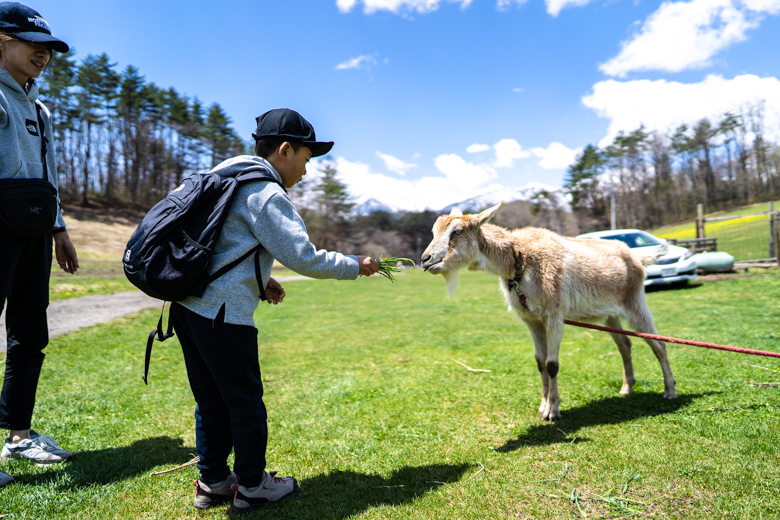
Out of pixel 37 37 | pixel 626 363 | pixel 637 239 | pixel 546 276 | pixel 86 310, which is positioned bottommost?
pixel 626 363

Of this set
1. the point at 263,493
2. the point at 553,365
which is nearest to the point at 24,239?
the point at 263,493

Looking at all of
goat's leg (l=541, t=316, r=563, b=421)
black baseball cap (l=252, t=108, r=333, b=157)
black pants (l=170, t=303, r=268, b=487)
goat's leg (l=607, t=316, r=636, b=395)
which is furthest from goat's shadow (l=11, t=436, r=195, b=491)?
goat's leg (l=607, t=316, r=636, b=395)

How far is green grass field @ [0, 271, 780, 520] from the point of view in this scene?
282 cm

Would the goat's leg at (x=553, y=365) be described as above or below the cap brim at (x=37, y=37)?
below

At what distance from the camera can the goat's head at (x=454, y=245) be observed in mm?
4344

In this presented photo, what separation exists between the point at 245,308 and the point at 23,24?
239 cm

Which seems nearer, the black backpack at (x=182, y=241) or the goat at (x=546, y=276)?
the black backpack at (x=182, y=241)

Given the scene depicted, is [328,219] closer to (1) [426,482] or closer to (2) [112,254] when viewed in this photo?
(2) [112,254]

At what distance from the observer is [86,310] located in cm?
1023

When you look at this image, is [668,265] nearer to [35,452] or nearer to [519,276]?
[519,276]

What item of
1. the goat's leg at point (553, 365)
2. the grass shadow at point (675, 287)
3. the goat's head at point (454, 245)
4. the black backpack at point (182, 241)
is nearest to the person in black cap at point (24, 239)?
the black backpack at point (182, 241)

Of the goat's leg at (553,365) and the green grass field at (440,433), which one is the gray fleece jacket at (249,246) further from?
the goat's leg at (553,365)

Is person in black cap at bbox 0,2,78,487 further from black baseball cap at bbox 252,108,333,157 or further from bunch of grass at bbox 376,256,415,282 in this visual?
bunch of grass at bbox 376,256,415,282

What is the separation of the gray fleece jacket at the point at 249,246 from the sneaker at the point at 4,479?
1875 mm
